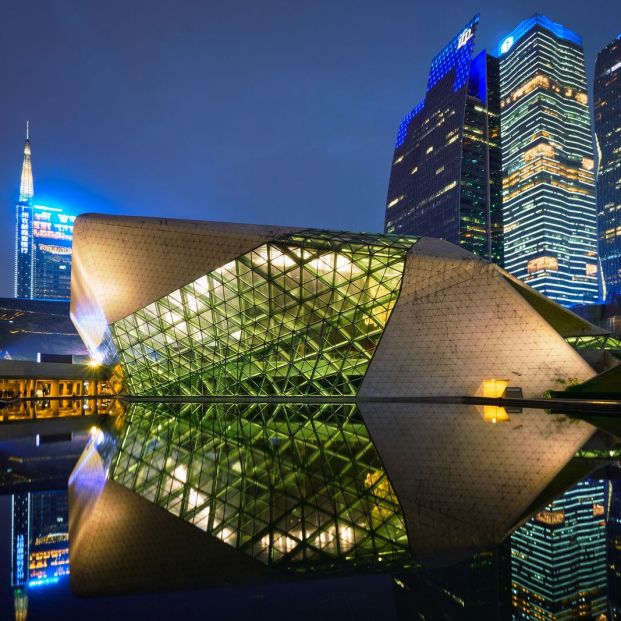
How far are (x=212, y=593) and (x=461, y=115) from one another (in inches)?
5351

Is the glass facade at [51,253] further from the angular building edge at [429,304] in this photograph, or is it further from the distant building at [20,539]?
the distant building at [20,539]

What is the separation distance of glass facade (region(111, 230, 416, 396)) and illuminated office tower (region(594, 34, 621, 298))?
136m

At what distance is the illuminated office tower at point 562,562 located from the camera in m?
3.62

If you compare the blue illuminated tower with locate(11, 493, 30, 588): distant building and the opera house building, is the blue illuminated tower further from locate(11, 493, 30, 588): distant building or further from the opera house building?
locate(11, 493, 30, 588): distant building

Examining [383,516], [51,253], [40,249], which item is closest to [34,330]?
[383,516]

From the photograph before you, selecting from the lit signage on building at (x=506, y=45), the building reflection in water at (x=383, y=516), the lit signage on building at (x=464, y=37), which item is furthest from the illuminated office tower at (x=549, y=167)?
the building reflection in water at (x=383, y=516)

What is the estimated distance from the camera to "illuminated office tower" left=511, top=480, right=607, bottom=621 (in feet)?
11.9

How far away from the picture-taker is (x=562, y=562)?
4.47 m

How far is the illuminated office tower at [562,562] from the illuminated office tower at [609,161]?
15294cm

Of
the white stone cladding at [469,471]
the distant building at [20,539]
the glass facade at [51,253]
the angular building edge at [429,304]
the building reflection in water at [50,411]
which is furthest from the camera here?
the glass facade at [51,253]

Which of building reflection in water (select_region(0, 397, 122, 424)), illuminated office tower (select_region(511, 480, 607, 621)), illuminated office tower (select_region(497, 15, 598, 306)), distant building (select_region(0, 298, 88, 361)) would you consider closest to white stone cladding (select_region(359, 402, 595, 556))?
illuminated office tower (select_region(511, 480, 607, 621))

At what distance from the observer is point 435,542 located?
496 centimetres

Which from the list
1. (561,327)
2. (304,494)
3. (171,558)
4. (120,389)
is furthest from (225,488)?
(120,389)

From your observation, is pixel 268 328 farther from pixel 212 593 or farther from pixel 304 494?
pixel 212 593
